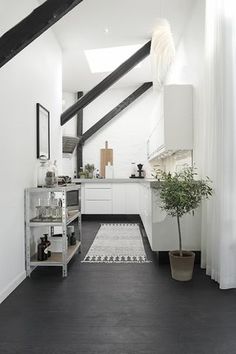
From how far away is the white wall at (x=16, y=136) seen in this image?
97.1 inches

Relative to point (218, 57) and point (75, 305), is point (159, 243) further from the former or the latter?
point (218, 57)

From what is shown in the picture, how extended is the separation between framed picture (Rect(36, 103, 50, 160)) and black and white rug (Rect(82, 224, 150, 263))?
1413 millimetres

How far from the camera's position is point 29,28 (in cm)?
232

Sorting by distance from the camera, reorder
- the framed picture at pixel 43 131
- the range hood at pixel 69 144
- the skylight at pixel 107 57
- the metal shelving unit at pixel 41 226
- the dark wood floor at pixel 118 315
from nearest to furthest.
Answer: the dark wood floor at pixel 118 315 → the metal shelving unit at pixel 41 226 → the framed picture at pixel 43 131 → the skylight at pixel 107 57 → the range hood at pixel 69 144

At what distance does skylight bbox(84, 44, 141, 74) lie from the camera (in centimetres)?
511

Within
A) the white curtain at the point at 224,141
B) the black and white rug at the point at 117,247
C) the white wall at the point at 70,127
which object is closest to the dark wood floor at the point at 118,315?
the white curtain at the point at 224,141

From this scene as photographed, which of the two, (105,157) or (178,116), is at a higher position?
(178,116)

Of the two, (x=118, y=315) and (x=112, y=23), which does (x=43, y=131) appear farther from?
(x=118, y=315)

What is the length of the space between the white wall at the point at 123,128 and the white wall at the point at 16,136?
144 inches

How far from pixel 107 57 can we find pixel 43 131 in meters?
2.55

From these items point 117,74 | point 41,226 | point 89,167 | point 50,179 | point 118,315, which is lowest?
point 118,315

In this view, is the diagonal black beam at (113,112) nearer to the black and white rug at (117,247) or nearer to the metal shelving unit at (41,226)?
the black and white rug at (117,247)

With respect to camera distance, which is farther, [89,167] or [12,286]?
[89,167]

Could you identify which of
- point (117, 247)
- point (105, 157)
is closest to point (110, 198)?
point (105, 157)
